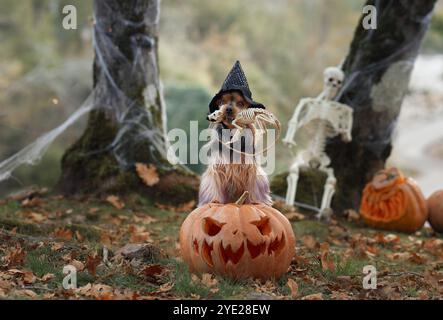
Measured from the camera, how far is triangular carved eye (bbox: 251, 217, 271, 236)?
4.45 m

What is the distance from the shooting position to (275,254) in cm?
446

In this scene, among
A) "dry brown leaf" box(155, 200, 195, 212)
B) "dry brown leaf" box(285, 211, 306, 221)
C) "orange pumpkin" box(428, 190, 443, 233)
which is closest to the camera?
"dry brown leaf" box(285, 211, 306, 221)

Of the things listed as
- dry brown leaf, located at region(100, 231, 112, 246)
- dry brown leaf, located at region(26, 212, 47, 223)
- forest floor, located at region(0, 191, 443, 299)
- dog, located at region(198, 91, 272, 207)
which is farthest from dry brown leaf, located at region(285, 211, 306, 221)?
dog, located at region(198, 91, 272, 207)

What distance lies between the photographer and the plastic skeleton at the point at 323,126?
7.70 m

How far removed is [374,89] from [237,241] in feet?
14.8

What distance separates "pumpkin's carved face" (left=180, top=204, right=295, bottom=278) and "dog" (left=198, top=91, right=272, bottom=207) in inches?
5.2

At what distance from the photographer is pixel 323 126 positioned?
7855mm

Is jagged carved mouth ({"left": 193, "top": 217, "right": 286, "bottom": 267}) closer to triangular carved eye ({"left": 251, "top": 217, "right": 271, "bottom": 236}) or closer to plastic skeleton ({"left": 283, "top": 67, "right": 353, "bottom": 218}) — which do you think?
triangular carved eye ({"left": 251, "top": 217, "right": 271, "bottom": 236})

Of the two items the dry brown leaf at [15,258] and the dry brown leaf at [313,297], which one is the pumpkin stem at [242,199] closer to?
the dry brown leaf at [313,297]

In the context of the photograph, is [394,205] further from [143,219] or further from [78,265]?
[78,265]

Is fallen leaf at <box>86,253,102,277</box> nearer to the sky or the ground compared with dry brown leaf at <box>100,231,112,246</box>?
nearer to the sky

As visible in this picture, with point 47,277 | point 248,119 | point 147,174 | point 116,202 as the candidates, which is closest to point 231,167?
point 248,119
